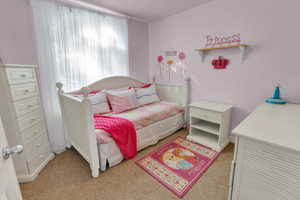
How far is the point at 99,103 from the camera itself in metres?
2.19

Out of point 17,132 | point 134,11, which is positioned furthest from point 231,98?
point 17,132

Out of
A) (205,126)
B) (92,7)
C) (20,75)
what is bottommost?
(205,126)

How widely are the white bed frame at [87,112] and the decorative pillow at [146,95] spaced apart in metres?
0.28

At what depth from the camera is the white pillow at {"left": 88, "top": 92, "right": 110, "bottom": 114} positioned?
2139mm

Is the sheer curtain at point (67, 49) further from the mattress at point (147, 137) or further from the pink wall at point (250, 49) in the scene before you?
the pink wall at point (250, 49)

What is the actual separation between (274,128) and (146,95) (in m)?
2.05

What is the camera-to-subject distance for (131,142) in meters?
1.90

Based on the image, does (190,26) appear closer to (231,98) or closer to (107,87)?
(231,98)

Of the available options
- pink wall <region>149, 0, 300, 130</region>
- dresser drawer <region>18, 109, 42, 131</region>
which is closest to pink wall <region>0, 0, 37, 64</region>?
dresser drawer <region>18, 109, 42, 131</region>

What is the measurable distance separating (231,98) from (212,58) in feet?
2.34

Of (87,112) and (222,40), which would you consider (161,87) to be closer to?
(222,40)

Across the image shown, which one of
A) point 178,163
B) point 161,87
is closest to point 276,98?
point 178,163

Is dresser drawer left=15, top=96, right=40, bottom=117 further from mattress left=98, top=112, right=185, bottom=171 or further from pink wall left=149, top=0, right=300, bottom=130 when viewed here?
pink wall left=149, top=0, right=300, bottom=130

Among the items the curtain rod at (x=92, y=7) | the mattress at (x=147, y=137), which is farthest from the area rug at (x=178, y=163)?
the curtain rod at (x=92, y=7)
